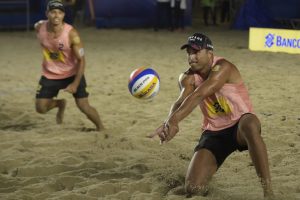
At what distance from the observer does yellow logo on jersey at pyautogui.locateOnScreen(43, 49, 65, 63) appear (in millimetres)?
6902

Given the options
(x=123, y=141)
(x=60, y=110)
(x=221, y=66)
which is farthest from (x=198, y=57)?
(x=60, y=110)

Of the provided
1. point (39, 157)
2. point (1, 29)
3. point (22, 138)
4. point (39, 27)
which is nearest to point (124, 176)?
point (39, 157)

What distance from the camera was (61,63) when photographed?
693 cm

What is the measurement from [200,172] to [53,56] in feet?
9.82

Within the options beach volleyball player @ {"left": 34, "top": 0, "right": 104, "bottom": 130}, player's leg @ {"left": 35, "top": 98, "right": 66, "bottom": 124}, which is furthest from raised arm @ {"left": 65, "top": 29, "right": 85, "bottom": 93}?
player's leg @ {"left": 35, "top": 98, "right": 66, "bottom": 124}

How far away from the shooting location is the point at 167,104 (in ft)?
28.1

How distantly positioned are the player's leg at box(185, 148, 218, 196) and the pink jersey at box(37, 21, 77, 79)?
265 centimetres

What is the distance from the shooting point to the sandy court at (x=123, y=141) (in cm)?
489

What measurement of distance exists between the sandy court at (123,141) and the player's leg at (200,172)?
0.39ft

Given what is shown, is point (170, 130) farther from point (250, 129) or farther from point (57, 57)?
point (57, 57)

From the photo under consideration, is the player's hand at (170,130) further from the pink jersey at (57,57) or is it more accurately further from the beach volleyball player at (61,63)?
the pink jersey at (57,57)

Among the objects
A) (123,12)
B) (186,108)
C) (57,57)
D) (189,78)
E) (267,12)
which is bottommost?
(123,12)

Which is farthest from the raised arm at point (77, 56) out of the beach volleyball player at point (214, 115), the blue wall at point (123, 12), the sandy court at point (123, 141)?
the blue wall at point (123, 12)

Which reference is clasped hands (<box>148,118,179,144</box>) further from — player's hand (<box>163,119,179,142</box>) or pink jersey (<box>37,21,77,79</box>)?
pink jersey (<box>37,21,77,79</box>)
